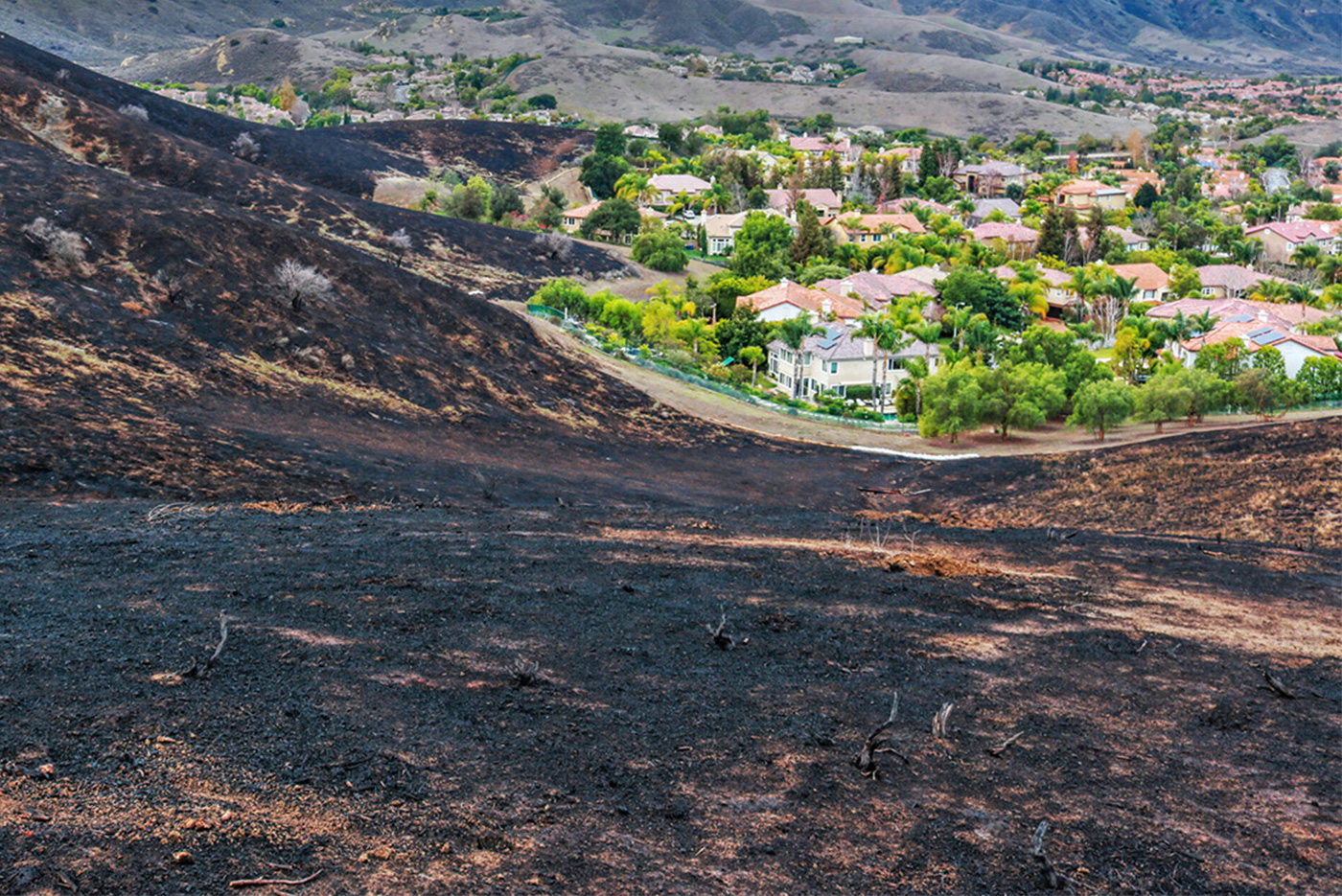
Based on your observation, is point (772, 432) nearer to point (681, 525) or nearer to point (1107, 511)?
point (1107, 511)

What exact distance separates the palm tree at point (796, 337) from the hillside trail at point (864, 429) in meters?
10.2

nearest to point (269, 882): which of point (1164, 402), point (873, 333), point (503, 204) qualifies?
point (1164, 402)

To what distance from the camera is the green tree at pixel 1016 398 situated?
44.3m

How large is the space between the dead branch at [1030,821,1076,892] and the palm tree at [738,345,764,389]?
51147mm

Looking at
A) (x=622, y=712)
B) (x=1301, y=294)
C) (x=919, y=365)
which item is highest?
(x=622, y=712)

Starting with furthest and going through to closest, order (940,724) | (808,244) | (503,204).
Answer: (503,204), (808,244), (940,724)

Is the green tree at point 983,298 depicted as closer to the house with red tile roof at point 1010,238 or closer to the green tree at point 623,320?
the house with red tile roof at point 1010,238

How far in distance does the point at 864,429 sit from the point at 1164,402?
11.9m

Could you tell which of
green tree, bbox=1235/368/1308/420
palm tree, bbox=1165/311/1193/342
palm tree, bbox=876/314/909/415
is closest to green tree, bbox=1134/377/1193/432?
green tree, bbox=1235/368/1308/420

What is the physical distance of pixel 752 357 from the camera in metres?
61.4

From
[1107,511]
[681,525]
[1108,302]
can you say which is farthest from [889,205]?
[681,525]

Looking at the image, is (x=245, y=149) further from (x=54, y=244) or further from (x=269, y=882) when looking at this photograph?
(x=269, y=882)

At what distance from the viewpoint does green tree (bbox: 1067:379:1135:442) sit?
42.8 meters

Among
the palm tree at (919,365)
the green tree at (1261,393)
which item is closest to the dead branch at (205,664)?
the palm tree at (919,365)
